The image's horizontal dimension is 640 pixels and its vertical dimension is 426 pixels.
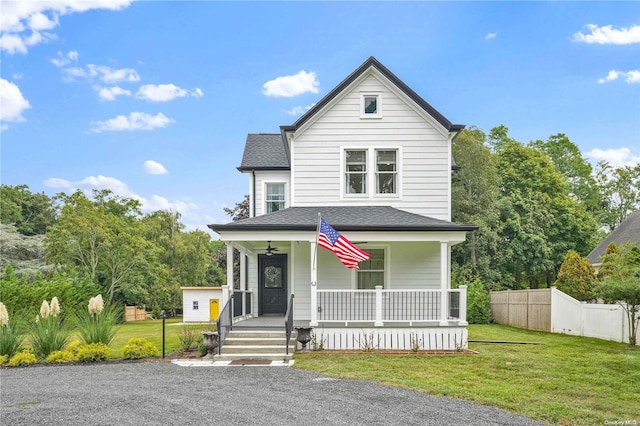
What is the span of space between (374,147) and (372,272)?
12.3ft

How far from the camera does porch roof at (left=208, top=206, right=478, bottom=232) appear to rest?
1325 centimetres

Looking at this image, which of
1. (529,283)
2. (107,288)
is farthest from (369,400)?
(529,283)

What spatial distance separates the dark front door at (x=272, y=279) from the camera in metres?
16.9

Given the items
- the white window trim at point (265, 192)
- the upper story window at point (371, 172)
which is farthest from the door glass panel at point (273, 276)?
the upper story window at point (371, 172)

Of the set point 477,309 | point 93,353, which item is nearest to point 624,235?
point 477,309

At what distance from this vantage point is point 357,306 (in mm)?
14055

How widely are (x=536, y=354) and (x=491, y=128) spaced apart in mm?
32162

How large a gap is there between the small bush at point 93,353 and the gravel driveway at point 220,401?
4.37 ft

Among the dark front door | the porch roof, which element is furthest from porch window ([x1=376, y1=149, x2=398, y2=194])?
the dark front door

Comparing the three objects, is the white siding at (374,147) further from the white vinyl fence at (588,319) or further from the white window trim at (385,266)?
the white vinyl fence at (588,319)

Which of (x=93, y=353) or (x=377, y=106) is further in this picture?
(x=377, y=106)

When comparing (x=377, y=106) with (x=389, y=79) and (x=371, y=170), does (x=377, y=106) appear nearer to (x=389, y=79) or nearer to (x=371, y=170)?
(x=389, y=79)

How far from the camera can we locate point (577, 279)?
2241 centimetres

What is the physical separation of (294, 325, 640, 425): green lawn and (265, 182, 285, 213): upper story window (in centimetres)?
678
